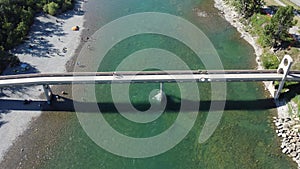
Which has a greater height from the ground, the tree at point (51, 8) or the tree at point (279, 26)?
the tree at point (279, 26)

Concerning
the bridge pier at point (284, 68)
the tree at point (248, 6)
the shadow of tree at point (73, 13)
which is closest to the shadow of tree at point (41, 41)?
the shadow of tree at point (73, 13)

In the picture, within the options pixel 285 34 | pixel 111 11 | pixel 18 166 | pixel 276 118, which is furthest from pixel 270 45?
pixel 18 166

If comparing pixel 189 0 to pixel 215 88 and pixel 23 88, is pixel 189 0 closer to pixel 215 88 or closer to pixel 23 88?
pixel 215 88

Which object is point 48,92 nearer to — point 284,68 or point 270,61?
point 284,68

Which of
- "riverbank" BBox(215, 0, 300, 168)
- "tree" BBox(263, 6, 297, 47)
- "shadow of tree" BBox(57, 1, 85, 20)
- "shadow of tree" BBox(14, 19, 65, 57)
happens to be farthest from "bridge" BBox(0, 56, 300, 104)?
"shadow of tree" BBox(57, 1, 85, 20)

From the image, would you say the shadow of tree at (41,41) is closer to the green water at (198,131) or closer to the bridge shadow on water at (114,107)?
the green water at (198,131)

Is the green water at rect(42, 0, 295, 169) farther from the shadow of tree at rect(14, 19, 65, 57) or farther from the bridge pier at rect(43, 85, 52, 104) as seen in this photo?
the shadow of tree at rect(14, 19, 65, 57)

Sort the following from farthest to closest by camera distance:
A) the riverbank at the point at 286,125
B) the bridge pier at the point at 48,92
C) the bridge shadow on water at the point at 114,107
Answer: the bridge shadow on water at the point at 114,107 < the bridge pier at the point at 48,92 < the riverbank at the point at 286,125
